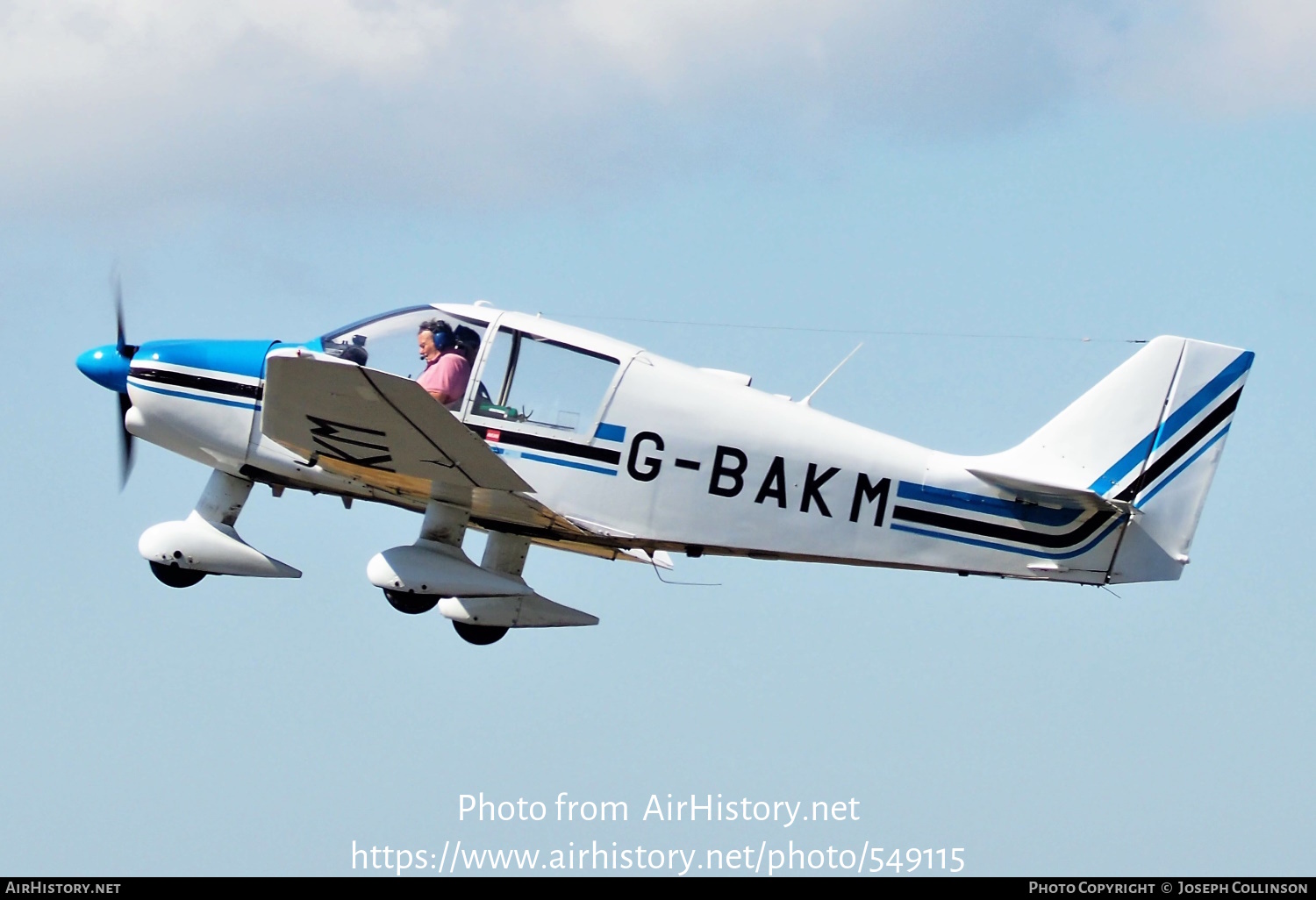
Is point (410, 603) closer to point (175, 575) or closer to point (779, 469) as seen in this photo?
point (175, 575)

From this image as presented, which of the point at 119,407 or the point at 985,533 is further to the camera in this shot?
the point at 119,407

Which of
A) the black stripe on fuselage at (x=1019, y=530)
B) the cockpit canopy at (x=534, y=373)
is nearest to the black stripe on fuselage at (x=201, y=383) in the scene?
the cockpit canopy at (x=534, y=373)

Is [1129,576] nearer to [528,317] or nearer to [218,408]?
[528,317]

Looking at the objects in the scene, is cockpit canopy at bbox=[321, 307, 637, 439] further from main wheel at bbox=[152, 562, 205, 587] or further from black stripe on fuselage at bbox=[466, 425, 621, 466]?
main wheel at bbox=[152, 562, 205, 587]

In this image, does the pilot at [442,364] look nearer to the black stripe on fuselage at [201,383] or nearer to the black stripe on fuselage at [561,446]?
the black stripe on fuselage at [561,446]

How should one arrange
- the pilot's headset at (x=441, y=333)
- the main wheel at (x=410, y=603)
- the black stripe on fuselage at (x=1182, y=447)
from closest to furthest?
the black stripe on fuselage at (x=1182, y=447)
the pilot's headset at (x=441, y=333)
the main wheel at (x=410, y=603)

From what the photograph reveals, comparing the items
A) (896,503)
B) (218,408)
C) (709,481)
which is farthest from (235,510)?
(896,503)

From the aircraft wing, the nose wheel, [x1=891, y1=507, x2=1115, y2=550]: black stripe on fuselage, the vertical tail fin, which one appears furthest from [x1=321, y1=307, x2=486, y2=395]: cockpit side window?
the vertical tail fin

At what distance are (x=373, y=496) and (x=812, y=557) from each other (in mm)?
3383

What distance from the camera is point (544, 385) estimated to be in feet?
40.5

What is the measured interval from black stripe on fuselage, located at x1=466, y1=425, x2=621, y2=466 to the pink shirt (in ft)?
0.82

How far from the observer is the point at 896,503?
40.4 ft

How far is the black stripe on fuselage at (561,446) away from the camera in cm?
1229

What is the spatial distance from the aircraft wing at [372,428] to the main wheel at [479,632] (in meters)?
1.73
